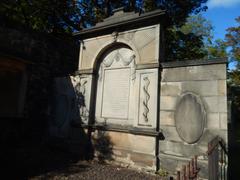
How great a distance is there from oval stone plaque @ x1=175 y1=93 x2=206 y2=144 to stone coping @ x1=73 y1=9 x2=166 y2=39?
2.26 m

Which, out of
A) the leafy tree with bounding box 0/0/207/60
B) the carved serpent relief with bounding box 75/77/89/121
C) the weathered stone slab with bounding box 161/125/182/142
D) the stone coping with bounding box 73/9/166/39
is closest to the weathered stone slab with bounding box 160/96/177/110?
the weathered stone slab with bounding box 161/125/182/142

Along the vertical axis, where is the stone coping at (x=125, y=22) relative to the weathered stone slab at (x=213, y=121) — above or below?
above

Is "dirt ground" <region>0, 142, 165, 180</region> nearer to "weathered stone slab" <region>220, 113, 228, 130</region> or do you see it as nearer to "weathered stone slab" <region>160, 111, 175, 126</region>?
"weathered stone slab" <region>160, 111, 175, 126</region>

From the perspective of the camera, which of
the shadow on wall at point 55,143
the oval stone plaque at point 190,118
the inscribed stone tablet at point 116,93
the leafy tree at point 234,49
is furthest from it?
the leafy tree at point 234,49

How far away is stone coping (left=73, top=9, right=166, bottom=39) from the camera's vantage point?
5422 mm

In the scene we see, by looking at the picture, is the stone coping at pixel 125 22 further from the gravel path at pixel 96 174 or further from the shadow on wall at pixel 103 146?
the gravel path at pixel 96 174

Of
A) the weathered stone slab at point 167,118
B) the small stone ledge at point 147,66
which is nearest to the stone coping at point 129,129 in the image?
the weathered stone slab at point 167,118

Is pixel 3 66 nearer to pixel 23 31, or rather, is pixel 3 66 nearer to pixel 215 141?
pixel 23 31

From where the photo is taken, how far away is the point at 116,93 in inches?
238

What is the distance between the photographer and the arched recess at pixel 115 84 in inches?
229

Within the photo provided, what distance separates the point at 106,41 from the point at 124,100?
201 centimetres

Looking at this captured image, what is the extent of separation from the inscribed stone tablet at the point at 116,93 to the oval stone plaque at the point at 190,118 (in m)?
1.58

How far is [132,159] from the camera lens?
5.34 metres

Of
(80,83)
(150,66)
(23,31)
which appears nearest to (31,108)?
(80,83)
